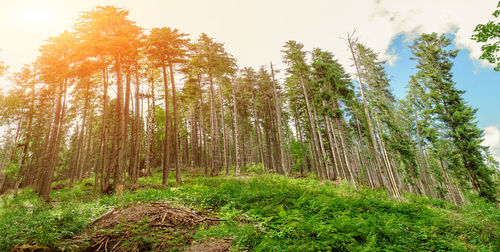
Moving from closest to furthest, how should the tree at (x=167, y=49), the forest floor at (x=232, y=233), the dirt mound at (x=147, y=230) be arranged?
the forest floor at (x=232, y=233) < the dirt mound at (x=147, y=230) < the tree at (x=167, y=49)

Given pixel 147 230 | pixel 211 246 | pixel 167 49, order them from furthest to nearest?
pixel 167 49 → pixel 147 230 → pixel 211 246

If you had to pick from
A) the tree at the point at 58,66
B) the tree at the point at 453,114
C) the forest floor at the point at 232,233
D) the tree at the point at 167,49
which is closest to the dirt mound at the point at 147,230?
the forest floor at the point at 232,233

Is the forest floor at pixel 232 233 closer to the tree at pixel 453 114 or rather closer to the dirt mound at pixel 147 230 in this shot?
the dirt mound at pixel 147 230

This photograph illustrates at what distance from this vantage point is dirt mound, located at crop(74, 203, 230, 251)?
446 centimetres

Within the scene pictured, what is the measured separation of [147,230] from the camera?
4836mm

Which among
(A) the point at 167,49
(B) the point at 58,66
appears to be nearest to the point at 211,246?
(A) the point at 167,49

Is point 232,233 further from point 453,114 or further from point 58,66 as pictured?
point 453,114

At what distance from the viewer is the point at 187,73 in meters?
20.1

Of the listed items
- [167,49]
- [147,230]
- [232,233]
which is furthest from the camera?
[167,49]

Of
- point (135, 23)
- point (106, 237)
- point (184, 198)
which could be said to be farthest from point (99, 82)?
point (106, 237)

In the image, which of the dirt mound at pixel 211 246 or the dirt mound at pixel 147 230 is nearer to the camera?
the dirt mound at pixel 211 246

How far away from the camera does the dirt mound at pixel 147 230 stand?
446 cm

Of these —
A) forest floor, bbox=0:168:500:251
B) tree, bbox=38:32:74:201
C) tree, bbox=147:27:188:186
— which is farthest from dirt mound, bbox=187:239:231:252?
tree, bbox=38:32:74:201

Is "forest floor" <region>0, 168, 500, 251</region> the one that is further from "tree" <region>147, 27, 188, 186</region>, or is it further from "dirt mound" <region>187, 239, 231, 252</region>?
"tree" <region>147, 27, 188, 186</region>
